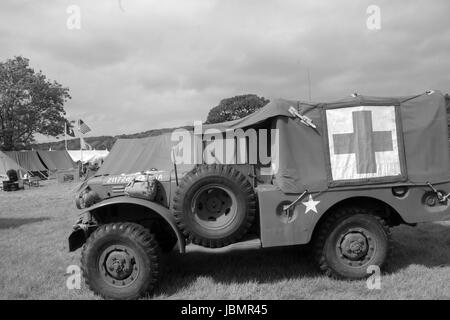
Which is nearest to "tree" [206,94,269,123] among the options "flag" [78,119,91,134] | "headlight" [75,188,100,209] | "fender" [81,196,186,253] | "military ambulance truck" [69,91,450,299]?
"flag" [78,119,91,134]

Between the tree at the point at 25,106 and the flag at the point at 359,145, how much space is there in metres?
33.9

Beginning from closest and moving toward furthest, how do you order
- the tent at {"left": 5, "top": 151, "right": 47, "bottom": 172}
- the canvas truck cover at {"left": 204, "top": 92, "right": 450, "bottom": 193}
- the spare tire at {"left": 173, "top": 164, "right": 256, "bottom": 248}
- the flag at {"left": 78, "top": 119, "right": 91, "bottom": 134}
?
the spare tire at {"left": 173, "top": 164, "right": 256, "bottom": 248}, the canvas truck cover at {"left": 204, "top": 92, "right": 450, "bottom": 193}, the flag at {"left": 78, "top": 119, "right": 91, "bottom": 134}, the tent at {"left": 5, "top": 151, "right": 47, "bottom": 172}

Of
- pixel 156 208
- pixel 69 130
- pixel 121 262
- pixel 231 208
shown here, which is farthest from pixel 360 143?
pixel 69 130

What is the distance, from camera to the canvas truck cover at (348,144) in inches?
169

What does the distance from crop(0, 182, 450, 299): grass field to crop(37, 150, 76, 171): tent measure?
24.0 meters

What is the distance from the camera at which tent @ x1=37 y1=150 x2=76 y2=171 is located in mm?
28844

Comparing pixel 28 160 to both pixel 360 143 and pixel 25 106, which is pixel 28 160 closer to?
pixel 25 106

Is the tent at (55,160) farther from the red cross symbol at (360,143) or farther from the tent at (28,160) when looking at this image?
the red cross symbol at (360,143)

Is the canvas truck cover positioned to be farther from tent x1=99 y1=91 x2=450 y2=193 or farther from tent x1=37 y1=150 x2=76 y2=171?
tent x1=37 y1=150 x2=76 y2=171

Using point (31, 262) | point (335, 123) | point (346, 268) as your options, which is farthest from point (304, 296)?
point (31, 262)

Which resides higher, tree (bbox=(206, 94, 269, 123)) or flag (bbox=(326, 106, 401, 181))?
tree (bbox=(206, 94, 269, 123))

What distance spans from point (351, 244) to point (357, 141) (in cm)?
118

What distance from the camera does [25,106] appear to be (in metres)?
33.1

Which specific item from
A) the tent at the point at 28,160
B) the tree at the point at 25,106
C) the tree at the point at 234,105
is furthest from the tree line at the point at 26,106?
the tree at the point at 234,105
